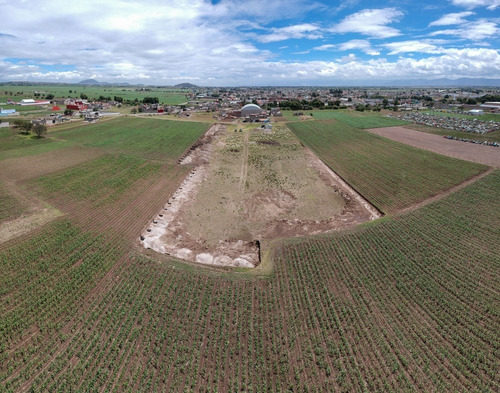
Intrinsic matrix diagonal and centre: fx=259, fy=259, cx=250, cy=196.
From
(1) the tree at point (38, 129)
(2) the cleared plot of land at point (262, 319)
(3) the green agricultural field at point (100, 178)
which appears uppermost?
(1) the tree at point (38, 129)

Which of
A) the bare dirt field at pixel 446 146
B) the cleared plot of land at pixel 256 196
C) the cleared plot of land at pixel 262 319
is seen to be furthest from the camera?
the bare dirt field at pixel 446 146

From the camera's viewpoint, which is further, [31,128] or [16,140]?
[31,128]

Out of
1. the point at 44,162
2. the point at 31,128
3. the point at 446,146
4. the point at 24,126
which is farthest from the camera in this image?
the point at 31,128

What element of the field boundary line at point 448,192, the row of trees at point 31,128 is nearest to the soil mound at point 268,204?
the field boundary line at point 448,192

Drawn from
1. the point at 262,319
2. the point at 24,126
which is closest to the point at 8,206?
the point at 262,319

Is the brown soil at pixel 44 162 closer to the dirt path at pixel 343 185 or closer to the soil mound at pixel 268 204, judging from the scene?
the soil mound at pixel 268 204

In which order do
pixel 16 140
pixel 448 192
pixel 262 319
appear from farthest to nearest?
1. pixel 16 140
2. pixel 448 192
3. pixel 262 319

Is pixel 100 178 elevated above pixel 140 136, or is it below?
below

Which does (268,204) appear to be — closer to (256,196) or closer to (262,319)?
(256,196)

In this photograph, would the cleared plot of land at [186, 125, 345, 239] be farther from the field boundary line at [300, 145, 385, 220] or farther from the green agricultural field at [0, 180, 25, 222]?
the green agricultural field at [0, 180, 25, 222]
